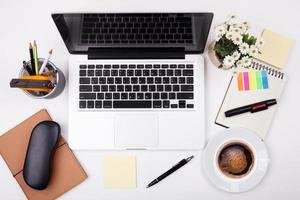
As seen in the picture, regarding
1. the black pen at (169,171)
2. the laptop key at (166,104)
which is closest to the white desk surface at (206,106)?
the black pen at (169,171)

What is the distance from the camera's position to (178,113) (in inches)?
37.6

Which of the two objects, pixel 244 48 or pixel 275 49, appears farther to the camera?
pixel 275 49

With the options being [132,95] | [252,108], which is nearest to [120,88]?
[132,95]

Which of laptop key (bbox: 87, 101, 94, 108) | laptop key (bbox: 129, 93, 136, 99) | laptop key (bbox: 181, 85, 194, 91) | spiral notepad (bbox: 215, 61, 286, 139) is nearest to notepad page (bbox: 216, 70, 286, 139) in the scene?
spiral notepad (bbox: 215, 61, 286, 139)

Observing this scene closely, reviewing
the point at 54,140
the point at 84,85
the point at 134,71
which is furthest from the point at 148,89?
the point at 54,140

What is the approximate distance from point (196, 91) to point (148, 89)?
0.42 feet

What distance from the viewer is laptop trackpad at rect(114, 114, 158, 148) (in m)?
0.96

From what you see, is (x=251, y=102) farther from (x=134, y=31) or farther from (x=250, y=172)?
(x=134, y=31)

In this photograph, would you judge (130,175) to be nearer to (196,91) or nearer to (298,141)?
(196,91)

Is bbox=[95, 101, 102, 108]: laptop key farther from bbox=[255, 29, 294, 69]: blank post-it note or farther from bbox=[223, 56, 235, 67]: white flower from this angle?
bbox=[255, 29, 294, 69]: blank post-it note

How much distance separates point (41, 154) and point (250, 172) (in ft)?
1.82

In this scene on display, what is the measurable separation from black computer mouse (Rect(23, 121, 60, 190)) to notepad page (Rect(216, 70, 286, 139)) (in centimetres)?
45

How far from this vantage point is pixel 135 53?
95cm

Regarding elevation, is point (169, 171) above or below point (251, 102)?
below
